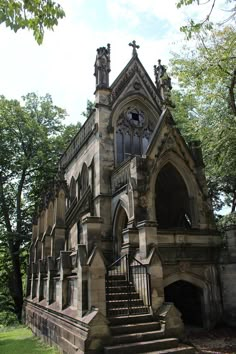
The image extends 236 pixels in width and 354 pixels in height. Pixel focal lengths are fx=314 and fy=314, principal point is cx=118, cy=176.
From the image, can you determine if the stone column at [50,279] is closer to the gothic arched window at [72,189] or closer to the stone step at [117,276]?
the stone step at [117,276]

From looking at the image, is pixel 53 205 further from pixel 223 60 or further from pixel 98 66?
pixel 223 60

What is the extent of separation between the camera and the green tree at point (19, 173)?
942 inches

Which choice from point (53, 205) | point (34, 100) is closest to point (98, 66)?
point (53, 205)

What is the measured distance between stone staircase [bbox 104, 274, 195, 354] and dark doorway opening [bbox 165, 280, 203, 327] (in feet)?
12.7

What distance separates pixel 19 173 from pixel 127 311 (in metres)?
18.9

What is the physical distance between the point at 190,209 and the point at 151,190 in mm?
2411

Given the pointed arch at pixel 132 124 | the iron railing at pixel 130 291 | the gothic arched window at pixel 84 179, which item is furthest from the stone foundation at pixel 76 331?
the gothic arched window at pixel 84 179

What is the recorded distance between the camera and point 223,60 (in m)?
11.4

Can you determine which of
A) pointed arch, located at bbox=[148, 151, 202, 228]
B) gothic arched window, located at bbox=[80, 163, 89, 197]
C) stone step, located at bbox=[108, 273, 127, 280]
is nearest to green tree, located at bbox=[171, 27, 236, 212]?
pointed arch, located at bbox=[148, 151, 202, 228]

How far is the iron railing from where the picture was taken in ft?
29.7

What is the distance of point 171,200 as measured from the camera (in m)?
16.4

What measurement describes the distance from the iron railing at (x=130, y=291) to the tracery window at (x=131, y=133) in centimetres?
810

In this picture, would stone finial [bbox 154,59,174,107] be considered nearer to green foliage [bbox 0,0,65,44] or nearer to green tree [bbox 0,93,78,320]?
green tree [bbox 0,93,78,320]

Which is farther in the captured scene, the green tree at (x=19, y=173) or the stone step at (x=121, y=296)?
the green tree at (x=19, y=173)
